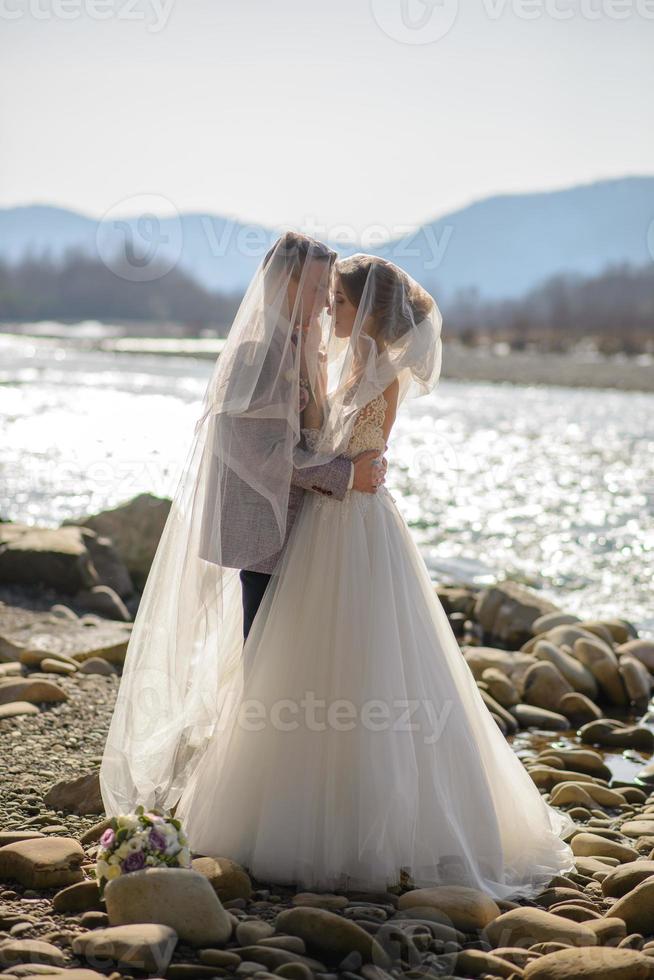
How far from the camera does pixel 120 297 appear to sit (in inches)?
3723

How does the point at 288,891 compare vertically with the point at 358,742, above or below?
below

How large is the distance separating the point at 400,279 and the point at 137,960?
2.56 meters

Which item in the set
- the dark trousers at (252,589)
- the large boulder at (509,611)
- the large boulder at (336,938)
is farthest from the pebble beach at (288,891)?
the large boulder at (509,611)

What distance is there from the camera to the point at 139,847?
357 centimetres

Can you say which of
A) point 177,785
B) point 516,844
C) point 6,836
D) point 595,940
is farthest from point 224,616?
point 595,940

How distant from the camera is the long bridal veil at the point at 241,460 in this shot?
4.17 meters

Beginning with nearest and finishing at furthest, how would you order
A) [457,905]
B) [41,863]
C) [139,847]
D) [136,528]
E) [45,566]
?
[139,847] → [457,905] → [41,863] → [45,566] → [136,528]

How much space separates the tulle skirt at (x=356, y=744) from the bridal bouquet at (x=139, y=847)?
0.43m

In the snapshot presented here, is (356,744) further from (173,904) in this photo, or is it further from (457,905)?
(173,904)

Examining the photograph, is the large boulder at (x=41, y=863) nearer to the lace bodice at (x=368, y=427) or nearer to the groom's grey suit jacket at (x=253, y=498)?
the groom's grey suit jacket at (x=253, y=498)

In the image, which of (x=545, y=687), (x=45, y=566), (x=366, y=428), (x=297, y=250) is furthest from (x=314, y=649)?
(x=45, y=566)

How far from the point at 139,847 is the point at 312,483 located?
1.47 m

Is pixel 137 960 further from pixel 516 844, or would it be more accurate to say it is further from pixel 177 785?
pixel 516 844

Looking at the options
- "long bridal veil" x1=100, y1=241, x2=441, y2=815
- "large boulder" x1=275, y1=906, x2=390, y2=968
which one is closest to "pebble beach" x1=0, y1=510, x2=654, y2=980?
"large boulder" x1=275, y1=906, x2=390, y2=968
